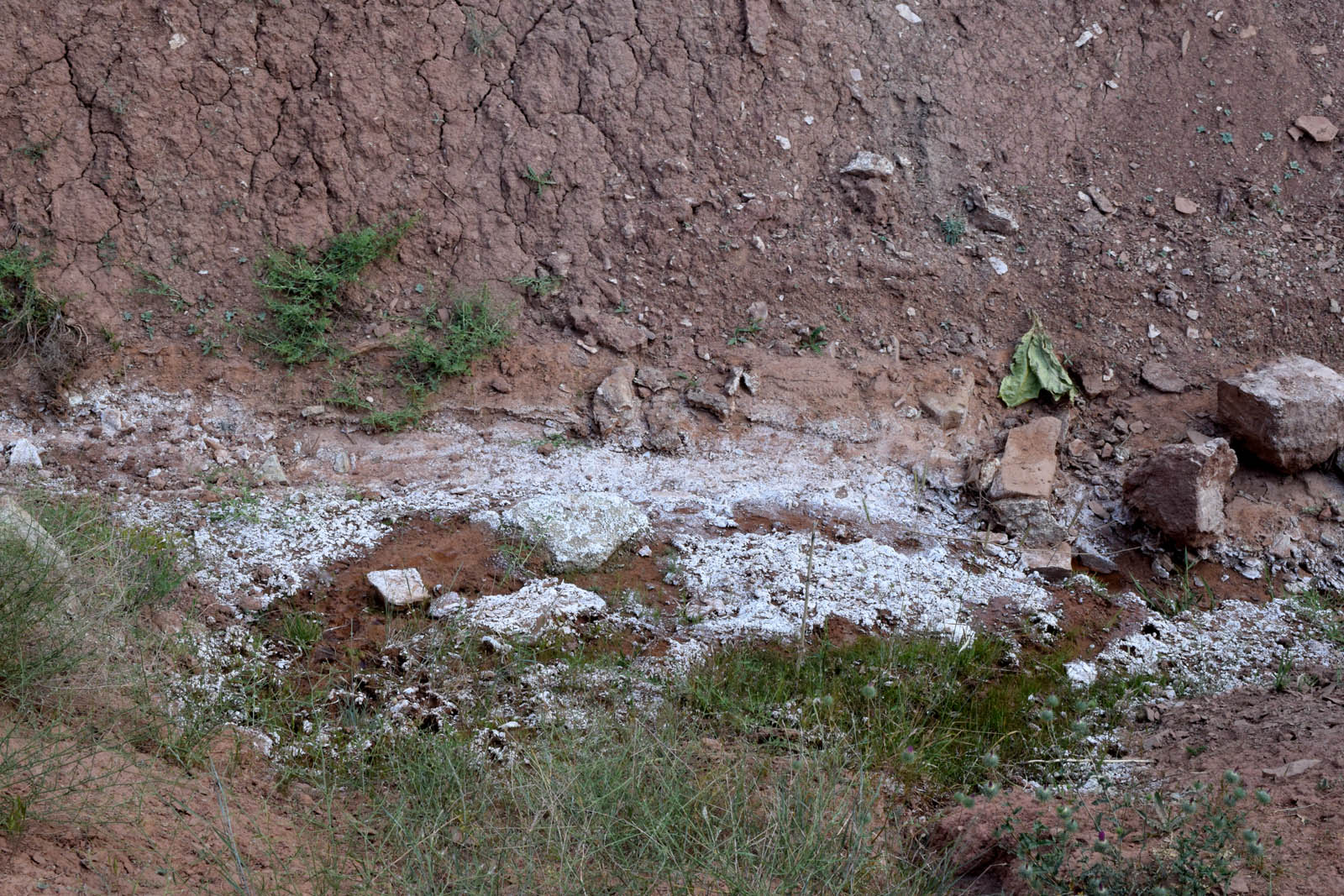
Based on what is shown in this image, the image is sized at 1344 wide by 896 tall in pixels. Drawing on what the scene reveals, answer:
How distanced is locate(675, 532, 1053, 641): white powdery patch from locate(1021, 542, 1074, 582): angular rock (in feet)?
0.32

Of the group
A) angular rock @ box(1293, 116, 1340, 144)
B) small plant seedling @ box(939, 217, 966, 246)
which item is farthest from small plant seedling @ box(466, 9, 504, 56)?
angular rock @ box(1293, 116, 1340, 144)

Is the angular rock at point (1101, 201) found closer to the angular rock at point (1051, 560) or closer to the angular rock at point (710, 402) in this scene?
the angular rock at point (1051, 560)

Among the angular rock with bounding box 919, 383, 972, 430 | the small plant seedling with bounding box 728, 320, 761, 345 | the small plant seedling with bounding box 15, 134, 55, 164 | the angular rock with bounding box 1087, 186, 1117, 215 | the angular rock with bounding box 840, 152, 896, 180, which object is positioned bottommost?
the angular rock with bounding box 919, 383, 972, 430

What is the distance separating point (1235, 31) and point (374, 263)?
453 cm

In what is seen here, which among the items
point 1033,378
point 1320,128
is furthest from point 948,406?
point 1320,128

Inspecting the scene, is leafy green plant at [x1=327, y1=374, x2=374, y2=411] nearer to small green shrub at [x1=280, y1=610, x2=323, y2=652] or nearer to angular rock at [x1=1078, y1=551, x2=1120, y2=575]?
small green shrub at [x1=280, y1=610, x2=323, y2=652]

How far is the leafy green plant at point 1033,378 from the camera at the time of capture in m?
4.83

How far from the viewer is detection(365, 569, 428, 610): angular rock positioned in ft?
11.7

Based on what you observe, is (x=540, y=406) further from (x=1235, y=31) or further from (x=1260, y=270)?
(x=1235, y=31)

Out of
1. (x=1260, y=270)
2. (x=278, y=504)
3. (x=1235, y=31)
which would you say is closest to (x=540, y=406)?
(x=278, y=504)

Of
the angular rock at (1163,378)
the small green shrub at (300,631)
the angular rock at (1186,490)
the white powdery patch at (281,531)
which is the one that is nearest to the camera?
the small green shrub at (300,631)

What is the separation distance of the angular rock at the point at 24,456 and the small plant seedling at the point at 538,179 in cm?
238

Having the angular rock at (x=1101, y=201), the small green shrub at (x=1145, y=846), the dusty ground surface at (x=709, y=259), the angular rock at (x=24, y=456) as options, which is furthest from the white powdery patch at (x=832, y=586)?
the angular rock at (x=24, y=456)

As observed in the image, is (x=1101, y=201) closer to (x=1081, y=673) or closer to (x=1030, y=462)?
(x=1030, y=462)
